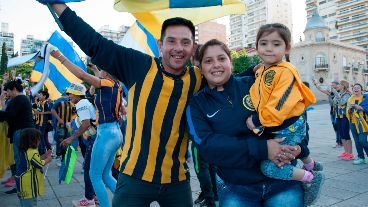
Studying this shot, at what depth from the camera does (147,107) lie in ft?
8.08

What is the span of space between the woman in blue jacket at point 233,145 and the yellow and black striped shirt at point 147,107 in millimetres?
182

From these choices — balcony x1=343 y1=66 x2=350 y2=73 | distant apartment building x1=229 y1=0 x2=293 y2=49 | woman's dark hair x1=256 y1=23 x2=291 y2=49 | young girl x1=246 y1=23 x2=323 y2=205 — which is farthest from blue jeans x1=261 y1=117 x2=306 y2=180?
distant apartment building x1=229 y1=0 x2=293 y2=49

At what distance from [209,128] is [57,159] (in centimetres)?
897

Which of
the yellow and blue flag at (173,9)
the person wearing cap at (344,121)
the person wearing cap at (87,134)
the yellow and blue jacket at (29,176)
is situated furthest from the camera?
the person wearing cap at (344,121)

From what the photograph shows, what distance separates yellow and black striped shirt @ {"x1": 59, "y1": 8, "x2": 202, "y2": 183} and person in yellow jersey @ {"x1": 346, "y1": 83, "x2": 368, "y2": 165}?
6715mm

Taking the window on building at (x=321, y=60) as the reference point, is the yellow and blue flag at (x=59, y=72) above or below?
below

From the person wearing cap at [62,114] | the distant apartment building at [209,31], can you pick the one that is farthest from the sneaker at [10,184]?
the distant apartment building at [209,31]

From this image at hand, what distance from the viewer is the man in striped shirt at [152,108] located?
2.40 metres

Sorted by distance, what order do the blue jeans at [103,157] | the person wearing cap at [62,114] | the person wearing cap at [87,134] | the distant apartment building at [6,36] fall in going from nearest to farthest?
the blue jeans at [103,157]
the person wearing cap at [87,134]
the person wearing cap at [62,114]
the distant apartment building at [6,36]

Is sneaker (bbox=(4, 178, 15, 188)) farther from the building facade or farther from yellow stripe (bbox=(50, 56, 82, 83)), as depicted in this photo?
the building facade

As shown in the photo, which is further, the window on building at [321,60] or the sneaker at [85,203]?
the window on building at [321,60]

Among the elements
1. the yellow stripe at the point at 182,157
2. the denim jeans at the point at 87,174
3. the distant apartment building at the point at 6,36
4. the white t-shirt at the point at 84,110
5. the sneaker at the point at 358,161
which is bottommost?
the sneaker at the point at 358,161

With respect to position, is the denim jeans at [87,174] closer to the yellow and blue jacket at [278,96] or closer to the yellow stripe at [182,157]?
the yellow stripe at [182,157]

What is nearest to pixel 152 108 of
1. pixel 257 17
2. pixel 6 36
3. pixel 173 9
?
pixel 173 9
